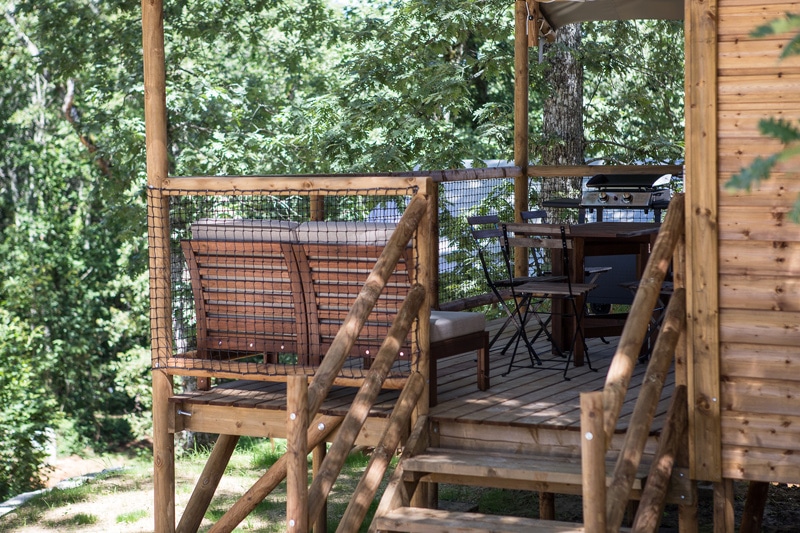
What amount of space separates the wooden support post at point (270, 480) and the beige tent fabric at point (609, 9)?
4.45m

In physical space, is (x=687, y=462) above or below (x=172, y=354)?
below

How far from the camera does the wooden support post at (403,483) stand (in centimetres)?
467

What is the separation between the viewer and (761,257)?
14.8 feet

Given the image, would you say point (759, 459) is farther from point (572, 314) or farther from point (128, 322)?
point (128, 322)

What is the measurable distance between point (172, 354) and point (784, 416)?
321 centimetres

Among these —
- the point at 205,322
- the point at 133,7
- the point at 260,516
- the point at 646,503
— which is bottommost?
the point at 260,516

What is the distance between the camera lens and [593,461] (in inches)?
149

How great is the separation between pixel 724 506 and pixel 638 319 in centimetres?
Answer: 107

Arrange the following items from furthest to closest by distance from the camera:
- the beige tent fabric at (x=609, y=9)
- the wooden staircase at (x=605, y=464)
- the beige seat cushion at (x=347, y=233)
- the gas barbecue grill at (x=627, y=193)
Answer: the beige tent fabric at (x=609, y=9) < the gas barbecue grill at (x=627, y=193) < the beige seat cushion at (x=347, y=233) < the wooden staircase at (x=605, y=464)

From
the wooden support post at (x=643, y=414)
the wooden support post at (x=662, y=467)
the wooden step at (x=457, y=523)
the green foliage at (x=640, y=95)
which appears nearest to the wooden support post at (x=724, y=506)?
the wooden support post at (x=662, y=467)

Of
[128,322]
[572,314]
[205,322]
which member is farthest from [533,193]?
[128,322]

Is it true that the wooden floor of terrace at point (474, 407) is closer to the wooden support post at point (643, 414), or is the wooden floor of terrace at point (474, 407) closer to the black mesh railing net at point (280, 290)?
the black mesh railing net at point (280, 290)

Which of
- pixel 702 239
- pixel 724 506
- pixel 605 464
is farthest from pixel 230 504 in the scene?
pixel 702 239

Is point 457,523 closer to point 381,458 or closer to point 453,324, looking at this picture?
point 381,458
